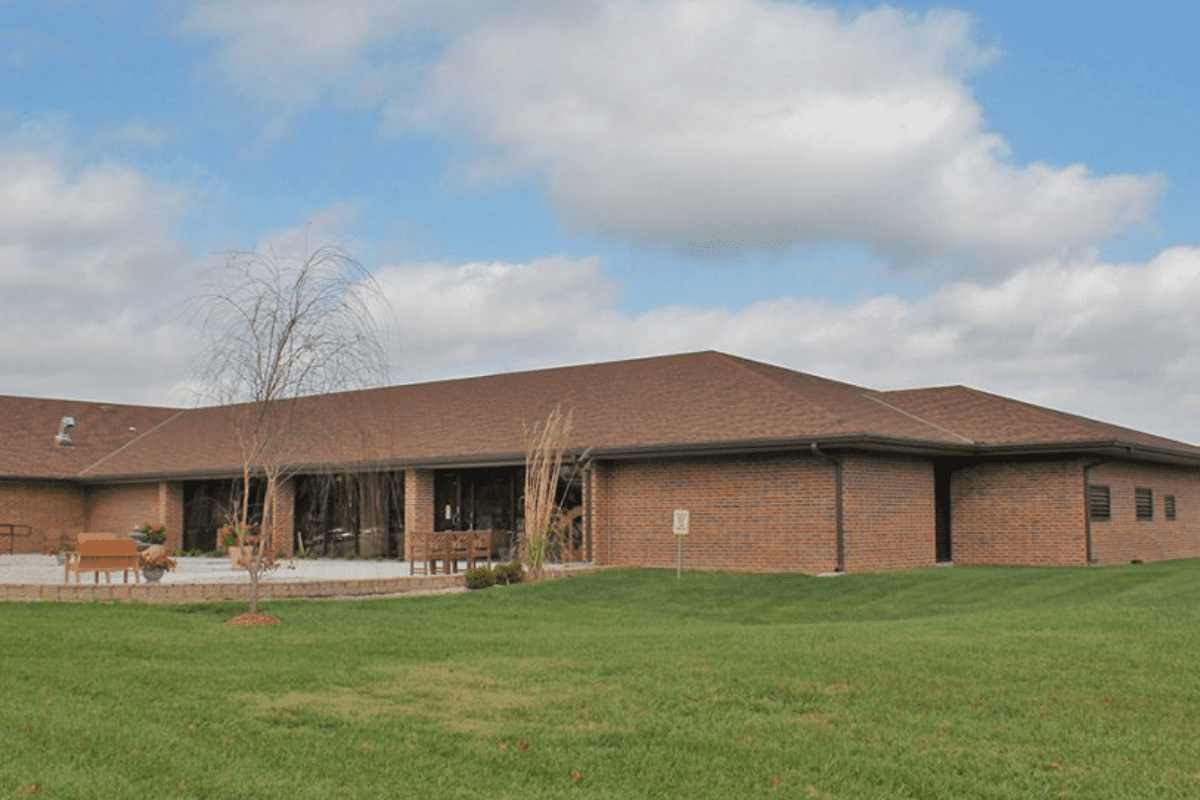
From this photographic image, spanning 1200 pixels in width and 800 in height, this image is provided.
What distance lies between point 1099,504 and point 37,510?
2762 cm

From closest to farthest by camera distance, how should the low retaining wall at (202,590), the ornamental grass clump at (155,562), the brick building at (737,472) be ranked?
the low retaining wall at (202,590)
the ornamental grass clump at (155,562)
the brick building at (737,472)

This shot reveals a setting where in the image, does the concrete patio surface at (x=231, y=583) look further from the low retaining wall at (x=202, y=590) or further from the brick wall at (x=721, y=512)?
the brick wall at (x=721, y=512)

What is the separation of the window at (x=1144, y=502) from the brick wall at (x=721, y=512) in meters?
8.21

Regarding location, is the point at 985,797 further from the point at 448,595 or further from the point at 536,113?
the point at 448,595

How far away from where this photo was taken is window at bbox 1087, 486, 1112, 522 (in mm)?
22094

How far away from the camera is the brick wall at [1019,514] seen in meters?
21.9

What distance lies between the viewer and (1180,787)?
6137mm

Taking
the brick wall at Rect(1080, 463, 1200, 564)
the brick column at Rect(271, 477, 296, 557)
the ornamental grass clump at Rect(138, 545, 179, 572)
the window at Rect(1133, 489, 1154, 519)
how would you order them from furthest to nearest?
the brick column at Rect(271, 477, 296, 557) → the window at Rect(1133, 489, 1154, 519) → the brick wall at Rect(1080, 463, 1200, 564) → the ornamental grass clump at Rect(138, 545, 179, 572)

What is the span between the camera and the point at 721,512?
69.8 ft

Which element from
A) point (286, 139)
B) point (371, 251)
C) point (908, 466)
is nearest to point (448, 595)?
point (371, 251)

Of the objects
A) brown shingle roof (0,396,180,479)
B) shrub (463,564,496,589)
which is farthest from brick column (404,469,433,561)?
brown shingle roof (0,396,180,479)

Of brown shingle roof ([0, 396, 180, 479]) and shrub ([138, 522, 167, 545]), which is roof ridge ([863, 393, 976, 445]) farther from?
brown shingle roof ([0, 396, 180, 479])

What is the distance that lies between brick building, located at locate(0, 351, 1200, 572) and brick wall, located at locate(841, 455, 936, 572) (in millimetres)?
41

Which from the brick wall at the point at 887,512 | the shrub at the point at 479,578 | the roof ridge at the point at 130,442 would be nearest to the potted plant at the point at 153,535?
the shrub at the point at 479,578
